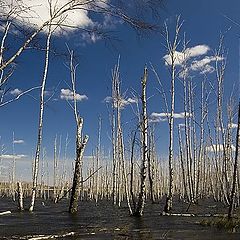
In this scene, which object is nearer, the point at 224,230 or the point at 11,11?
the point at 11,11

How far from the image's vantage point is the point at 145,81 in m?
14.8

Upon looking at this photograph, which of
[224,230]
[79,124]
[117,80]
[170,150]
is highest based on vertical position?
[117,80]

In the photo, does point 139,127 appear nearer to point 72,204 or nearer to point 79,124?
point 79,124

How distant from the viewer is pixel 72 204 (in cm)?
1783

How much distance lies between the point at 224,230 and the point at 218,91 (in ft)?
38.7

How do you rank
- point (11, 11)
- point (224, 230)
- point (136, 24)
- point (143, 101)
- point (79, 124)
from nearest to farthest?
1. point (136, 24)
2. point (11, 11)
3. point (224, 230)
4. point (143, 101)
5. point (79, 124)

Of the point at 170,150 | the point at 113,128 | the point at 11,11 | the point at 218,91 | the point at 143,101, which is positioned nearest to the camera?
the point at 11,11

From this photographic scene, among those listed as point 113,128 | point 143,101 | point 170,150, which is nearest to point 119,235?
point 143,101

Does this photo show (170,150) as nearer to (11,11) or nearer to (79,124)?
(79,124)

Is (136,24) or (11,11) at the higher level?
(11,11)

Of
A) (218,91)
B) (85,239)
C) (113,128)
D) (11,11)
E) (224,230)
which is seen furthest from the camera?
(113,128)

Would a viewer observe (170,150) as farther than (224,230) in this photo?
Yes

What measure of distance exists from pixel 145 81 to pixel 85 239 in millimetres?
8125

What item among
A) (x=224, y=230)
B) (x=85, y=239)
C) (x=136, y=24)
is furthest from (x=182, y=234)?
(x=136, y=24)
